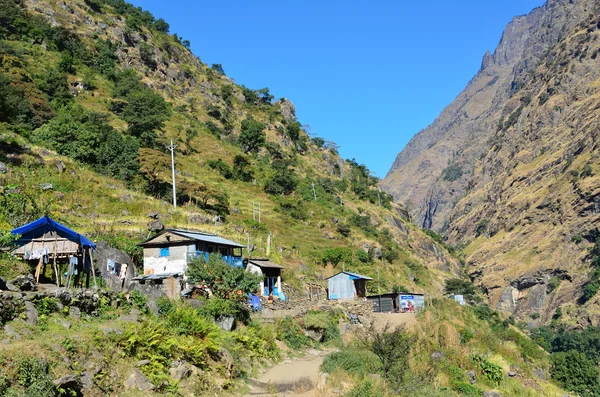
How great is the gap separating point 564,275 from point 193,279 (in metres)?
124

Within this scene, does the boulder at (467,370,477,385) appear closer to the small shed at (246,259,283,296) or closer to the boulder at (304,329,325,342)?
the boulder at (304,329,325,342)

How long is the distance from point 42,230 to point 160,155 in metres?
34.4

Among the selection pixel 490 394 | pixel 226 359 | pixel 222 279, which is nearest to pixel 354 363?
pixel 226 359

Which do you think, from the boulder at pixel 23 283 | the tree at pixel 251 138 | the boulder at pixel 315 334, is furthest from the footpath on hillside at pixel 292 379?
the tree at pixel 251 138

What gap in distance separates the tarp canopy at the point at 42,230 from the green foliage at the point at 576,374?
41.9 metres

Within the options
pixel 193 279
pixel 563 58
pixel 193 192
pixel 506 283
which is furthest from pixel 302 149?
pixel 563 58

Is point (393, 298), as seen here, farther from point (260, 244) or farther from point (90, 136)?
point (90, 136)

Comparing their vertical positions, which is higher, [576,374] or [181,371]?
[181,371]

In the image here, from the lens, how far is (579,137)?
152 m

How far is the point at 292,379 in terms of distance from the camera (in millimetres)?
19375

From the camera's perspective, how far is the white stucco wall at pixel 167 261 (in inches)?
1155

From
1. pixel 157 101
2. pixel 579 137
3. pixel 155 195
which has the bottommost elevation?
pixel 155 195

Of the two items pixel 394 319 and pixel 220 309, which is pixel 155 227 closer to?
pixel 220 309

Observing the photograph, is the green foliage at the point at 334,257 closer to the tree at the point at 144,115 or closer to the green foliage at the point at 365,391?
the tree at the point at 144,115
